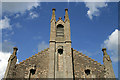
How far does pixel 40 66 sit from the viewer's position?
17.1 metres

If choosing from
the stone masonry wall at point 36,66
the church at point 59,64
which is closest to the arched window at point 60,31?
the church at point 59,64

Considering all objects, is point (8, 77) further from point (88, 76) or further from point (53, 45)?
point (88, 76)

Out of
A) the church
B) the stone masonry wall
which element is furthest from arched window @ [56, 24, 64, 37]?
the stone masonry wall

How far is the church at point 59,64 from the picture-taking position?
15.7 meters

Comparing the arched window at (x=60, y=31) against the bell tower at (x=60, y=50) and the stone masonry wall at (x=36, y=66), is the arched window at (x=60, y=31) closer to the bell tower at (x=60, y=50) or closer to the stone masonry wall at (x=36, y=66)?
the bell tower at (x=60, y=50)

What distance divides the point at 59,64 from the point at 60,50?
78.6 inches

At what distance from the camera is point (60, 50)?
1739 centimetres

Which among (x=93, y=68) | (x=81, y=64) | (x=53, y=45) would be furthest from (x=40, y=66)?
(x=93, y=68)

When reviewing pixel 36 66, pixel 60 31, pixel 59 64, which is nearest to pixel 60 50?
pixel 59 64

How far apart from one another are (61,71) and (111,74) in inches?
226

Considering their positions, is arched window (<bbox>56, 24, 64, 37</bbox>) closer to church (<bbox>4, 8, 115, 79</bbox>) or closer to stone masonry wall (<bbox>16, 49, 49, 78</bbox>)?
church (<bbox>4, 8, 115, 79</bbox>)

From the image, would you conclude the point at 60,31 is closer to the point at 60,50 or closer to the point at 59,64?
the point at 60,50

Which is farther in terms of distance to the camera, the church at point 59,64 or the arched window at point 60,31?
the arched window at point 60,31

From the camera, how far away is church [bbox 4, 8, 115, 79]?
15653mm
